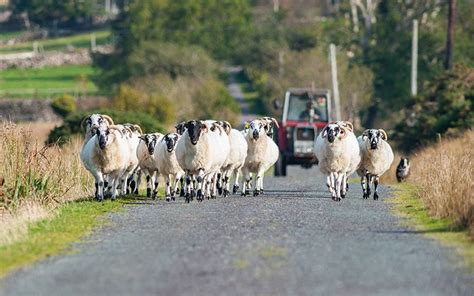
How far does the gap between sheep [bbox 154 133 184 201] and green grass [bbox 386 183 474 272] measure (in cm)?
424

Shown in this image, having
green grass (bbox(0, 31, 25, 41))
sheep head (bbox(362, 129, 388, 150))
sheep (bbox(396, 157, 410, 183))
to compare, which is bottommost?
sheep (bbox(396, 157, 410, 183))

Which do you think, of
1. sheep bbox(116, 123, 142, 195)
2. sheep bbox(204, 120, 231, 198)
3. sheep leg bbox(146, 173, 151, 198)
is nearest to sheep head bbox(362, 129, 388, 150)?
sheep bbox(204, 120, 231, 198)

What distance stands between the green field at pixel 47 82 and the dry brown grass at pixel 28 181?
8297 centimetres

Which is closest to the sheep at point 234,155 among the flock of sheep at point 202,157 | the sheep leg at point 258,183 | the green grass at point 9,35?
the flock of sheep at point 202,157

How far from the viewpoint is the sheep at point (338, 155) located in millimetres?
30000

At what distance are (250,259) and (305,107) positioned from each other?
2637 centimetres

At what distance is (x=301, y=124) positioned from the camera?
143ft

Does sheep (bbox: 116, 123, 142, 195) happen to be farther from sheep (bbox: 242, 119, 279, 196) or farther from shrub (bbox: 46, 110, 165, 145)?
shrub (bbox: 46, 110, 165, 145)

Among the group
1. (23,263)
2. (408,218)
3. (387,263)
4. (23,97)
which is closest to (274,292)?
(387,263)

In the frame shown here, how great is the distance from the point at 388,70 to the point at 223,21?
50.5 metres

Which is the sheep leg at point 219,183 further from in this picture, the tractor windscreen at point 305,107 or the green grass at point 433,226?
the tractor windscreen at point 305,107

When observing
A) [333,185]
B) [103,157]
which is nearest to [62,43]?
[103,157]

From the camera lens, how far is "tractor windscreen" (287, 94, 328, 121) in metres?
43.9

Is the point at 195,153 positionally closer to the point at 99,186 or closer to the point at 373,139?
the point at 99,186
